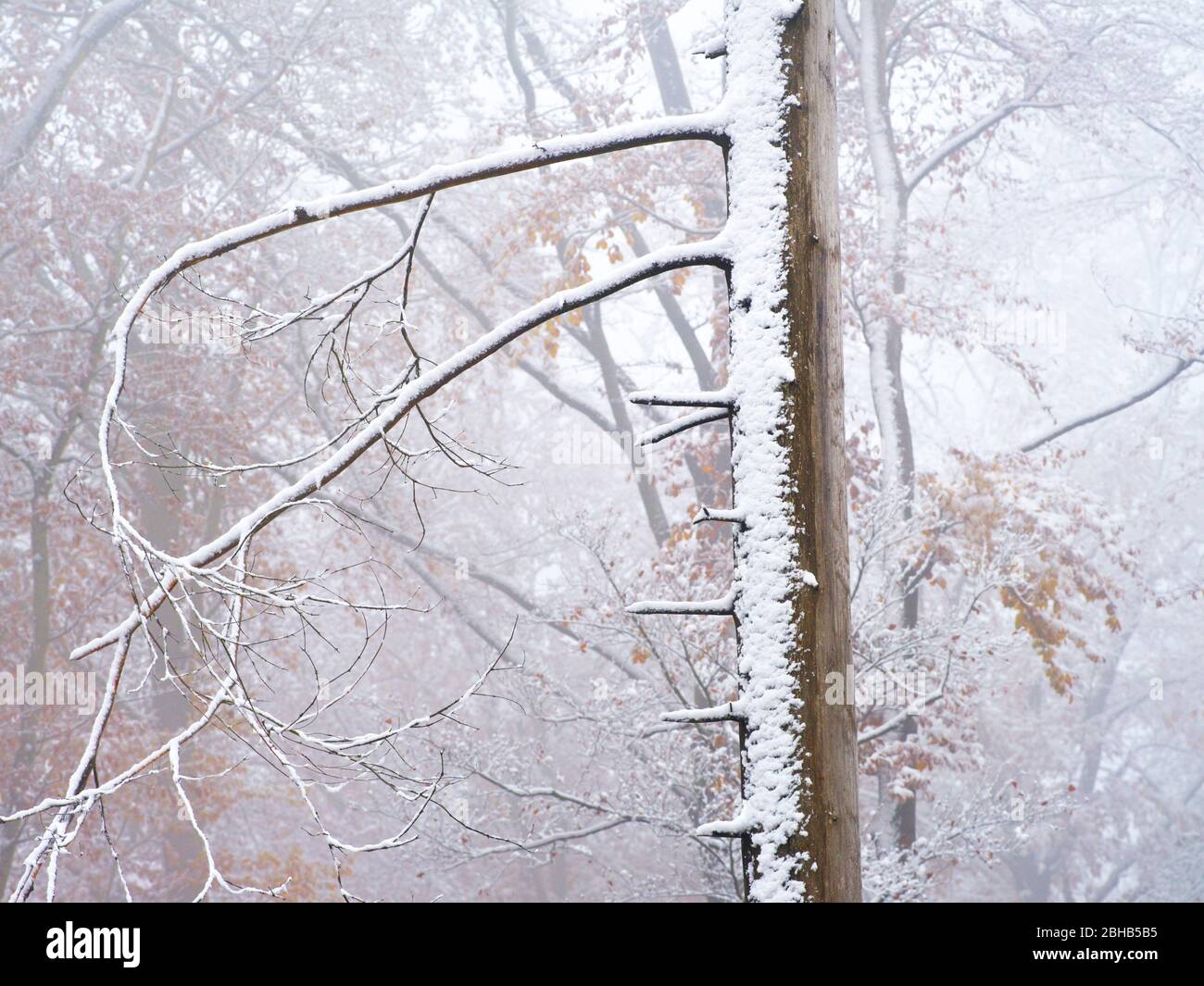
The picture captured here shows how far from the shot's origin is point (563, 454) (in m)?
20.7

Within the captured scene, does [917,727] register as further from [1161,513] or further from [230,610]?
[1161,513]

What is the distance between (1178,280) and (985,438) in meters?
5.43

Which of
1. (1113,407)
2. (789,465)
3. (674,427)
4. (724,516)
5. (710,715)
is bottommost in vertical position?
(710,715)

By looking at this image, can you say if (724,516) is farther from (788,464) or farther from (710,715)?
(710,715)

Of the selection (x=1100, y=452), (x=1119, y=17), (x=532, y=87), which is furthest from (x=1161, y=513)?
(x=532, y=87)

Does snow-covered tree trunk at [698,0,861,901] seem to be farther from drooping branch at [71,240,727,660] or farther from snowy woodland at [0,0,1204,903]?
drooping branch at [71,240,727,660]

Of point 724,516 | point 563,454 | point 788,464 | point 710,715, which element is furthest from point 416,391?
point 563,454

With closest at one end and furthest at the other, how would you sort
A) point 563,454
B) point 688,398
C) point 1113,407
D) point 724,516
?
point 724,516
point 688,398
point 1113,407
point 563,454

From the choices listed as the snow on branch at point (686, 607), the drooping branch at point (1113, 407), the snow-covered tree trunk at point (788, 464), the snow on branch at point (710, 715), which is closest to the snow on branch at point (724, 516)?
the snow-covered tree trunk at point (788, 464)

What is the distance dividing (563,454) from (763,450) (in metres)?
Result: 18.2

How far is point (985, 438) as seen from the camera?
22.1m

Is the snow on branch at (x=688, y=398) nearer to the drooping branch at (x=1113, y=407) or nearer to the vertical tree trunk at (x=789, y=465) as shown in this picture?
the vertical tree trunk at (x=789, y=465)

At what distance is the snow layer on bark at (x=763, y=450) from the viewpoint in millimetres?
2467
